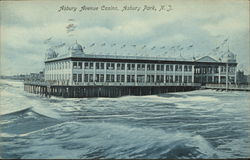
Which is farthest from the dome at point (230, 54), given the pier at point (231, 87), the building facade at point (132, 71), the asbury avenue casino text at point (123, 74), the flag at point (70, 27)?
the flag at point (70, 27)

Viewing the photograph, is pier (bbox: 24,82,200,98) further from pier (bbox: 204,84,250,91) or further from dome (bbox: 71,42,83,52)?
dome (bbox: 71,42,83,52)

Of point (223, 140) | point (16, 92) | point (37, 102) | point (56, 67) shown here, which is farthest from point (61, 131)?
point (223, 140)

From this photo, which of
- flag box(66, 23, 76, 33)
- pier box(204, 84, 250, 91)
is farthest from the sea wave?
flag box(66, 23, 76, 33)

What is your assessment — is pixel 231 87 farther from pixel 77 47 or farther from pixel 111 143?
pixel 77 47

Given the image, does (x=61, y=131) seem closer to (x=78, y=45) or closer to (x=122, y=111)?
(x=122, y=111)

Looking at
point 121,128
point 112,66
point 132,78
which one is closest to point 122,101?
point 121,128
